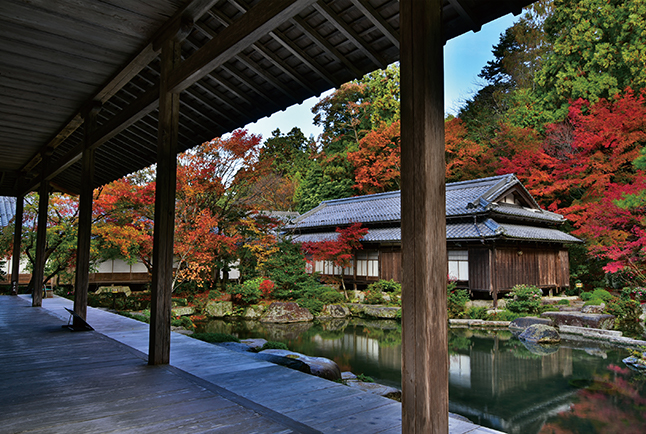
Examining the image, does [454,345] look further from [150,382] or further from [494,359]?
[150,382]

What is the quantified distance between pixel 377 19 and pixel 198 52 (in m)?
1.43

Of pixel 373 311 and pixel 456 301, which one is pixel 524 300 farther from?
pixel 373 311

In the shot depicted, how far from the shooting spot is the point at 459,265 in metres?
12.9

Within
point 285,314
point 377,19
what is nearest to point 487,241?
point 285,314

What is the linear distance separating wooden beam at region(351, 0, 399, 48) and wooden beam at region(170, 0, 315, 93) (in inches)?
18.2

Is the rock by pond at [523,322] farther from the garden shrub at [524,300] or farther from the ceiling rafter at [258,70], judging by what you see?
the ceiling rafter at [258,70]

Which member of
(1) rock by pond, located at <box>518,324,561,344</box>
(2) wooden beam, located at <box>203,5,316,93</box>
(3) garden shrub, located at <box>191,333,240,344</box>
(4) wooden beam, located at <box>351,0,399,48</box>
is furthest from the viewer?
(1) rock by pond, located at <box>518,324,561,344</box>

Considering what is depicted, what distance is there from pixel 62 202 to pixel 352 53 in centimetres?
1029

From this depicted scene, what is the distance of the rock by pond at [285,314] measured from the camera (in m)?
11.7

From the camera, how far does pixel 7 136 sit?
6.05 metres

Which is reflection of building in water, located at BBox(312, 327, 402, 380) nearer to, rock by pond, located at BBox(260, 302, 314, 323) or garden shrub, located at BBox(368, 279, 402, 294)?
rock by pond, located at BBox(260, 302, 314, 323)

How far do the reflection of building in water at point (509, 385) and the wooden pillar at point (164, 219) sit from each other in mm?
3871

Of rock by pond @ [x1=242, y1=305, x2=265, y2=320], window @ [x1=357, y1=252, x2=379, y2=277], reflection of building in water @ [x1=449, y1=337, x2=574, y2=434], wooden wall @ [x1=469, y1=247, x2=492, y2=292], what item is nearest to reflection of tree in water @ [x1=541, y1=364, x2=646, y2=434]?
reflection of building in water @ [x1=449, y1=337, x2=574, y2=434]

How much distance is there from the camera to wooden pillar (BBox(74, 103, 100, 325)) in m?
4.99
